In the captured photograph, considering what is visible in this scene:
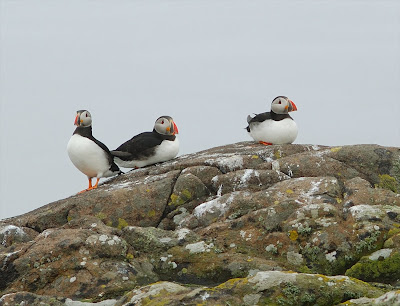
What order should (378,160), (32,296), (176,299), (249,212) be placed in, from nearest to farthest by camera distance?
1. (176,299)
2. (32,296)
3. (249,212)
4. (378,160)

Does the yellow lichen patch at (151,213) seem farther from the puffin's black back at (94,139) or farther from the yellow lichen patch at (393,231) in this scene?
the yellow lichen patch at (393,231)

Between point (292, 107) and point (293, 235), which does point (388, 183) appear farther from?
point (292, 107)

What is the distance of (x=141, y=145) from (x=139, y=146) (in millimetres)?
55

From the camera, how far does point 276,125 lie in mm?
16812

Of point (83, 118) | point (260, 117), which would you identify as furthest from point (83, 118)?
point (260, 117)

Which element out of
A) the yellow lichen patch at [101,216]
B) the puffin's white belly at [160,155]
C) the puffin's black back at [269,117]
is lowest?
the yellow lichen patch at [101,216]

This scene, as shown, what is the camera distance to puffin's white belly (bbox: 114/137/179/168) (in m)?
16.5

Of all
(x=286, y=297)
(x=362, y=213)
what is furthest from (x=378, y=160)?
(x=286, y=297)

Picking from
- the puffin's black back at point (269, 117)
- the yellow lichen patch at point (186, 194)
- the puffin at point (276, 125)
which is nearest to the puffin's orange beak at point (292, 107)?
the puffin at point (276, 125)

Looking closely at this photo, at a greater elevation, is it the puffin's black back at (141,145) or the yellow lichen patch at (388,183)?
the puffin's black back at (141,145)

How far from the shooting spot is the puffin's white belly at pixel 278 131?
16.8 meters

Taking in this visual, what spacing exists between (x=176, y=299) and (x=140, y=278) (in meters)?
2.09

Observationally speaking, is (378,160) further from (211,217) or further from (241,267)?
A: (241,267)

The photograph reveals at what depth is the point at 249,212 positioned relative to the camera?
36.3 ft
